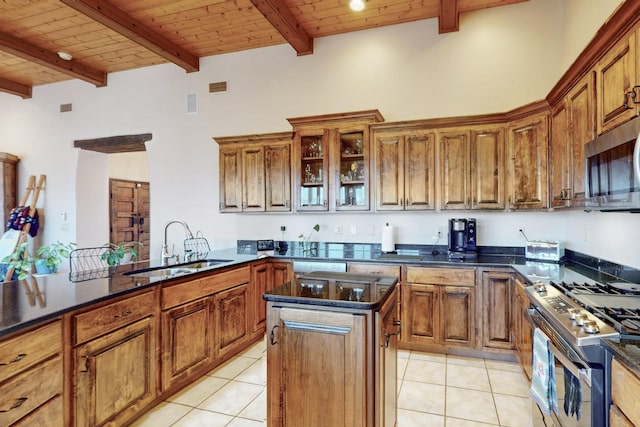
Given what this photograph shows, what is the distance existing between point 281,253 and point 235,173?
1133mm

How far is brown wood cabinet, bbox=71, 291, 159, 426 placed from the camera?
1.89m

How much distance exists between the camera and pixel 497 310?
3162mm

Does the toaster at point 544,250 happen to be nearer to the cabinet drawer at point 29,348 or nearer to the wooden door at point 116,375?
the wooden door at point 116,375

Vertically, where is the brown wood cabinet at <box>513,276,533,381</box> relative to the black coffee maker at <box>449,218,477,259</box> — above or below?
below

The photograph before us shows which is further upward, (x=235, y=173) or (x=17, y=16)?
(x=17, y=16)

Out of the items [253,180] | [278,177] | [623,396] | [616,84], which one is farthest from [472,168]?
[623,396]

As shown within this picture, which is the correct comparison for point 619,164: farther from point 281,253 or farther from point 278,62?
point 278,62

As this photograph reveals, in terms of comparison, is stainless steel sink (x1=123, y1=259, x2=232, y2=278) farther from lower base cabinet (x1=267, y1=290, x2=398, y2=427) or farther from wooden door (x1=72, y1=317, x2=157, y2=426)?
lower base cabinet (x1=267, y1=290, x2=398, y2=427)

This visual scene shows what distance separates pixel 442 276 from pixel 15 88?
22.6ft

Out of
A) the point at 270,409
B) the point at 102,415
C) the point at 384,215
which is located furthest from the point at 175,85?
the point at 270,409

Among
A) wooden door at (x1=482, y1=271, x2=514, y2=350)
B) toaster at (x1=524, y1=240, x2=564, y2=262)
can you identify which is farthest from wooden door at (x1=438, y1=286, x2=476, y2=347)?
toaster at (x1=524, y1=240, x2=564, y2=262)

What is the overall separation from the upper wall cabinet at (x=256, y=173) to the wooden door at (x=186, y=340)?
151 centimetres

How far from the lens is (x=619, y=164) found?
176cm

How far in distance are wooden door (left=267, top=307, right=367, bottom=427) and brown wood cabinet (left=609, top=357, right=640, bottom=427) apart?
0.92 meters
